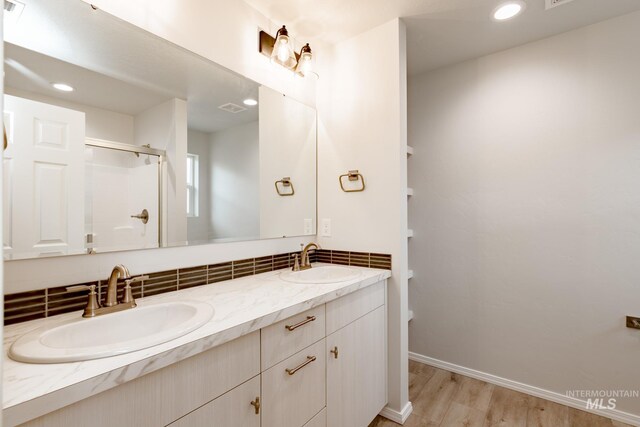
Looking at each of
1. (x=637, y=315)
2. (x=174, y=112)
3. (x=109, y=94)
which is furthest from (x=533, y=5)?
(x=109, y=94)

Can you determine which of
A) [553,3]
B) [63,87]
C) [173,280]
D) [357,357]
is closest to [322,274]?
[357,357]

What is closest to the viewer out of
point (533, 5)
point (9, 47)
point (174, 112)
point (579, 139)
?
point (9, 47)

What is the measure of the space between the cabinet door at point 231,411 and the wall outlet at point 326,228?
1.21 metres

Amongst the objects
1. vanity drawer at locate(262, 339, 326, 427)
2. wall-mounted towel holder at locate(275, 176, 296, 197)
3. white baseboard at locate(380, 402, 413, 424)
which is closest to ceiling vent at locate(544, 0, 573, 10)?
wall-mounted towel holder at locate(275, 176, 296, 197)

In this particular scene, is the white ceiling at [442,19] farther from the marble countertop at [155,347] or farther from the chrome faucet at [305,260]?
the marble countertop at [155,347]

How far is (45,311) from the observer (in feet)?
3.34

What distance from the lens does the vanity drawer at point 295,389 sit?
1054 millimetres

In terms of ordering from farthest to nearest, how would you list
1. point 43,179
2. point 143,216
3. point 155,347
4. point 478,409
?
point 478,409 < point 143,216 < point 43,179 < point 155,347

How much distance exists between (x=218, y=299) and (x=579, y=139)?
2.28 meters

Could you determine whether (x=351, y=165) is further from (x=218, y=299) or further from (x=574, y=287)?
(x=574, y=287)

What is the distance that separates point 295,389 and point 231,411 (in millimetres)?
298

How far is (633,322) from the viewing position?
1733mm

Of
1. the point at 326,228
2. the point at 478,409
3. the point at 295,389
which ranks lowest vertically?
the point at 478,409

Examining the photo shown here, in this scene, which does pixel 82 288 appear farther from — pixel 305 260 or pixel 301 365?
pixel 305 260
